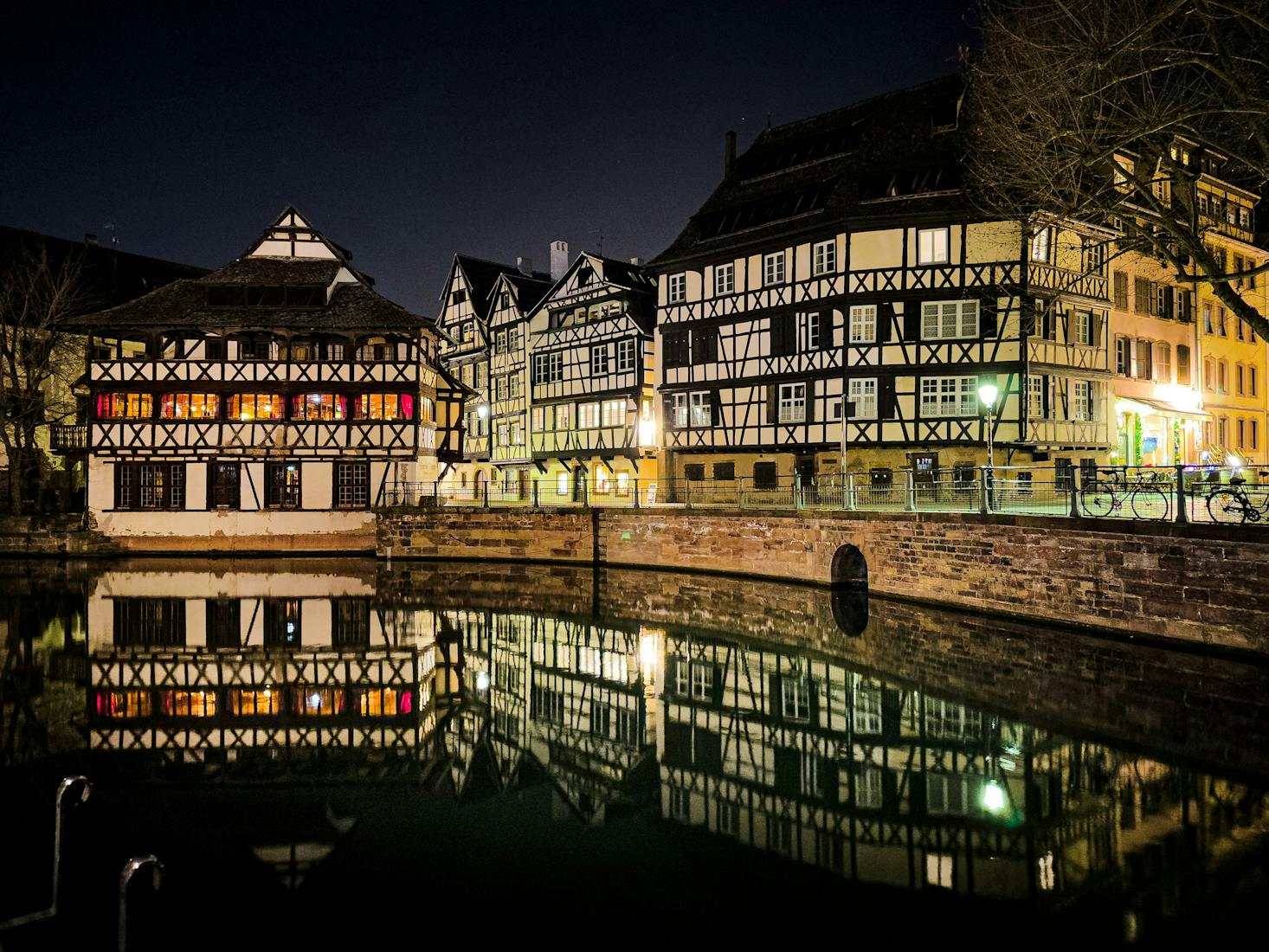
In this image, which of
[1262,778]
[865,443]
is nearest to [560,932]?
[1262,778]

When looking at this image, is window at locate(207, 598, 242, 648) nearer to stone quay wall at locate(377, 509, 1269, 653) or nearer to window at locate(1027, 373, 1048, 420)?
stone quay wall at locate(377, 509, 1269, 653)

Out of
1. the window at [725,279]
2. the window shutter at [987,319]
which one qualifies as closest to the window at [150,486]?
the window at [725,279]

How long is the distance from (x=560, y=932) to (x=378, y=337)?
3156 centimetres

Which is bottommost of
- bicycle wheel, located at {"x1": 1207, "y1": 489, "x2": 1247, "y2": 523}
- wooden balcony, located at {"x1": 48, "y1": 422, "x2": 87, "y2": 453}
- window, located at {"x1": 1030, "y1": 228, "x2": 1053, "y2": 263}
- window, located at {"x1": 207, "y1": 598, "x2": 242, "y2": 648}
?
window, located at {"x1": 207, "y1": 598, "x2": 242, "y2": 648}

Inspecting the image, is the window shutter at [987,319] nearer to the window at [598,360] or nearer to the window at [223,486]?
the window at [598,360]

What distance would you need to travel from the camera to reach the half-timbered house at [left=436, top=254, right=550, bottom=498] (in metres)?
49.4

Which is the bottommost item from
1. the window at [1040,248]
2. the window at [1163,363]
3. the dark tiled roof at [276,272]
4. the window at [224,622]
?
the window at [224,622]

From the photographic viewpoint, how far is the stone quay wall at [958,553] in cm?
1486

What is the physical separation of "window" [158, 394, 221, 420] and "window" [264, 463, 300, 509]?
2.95m

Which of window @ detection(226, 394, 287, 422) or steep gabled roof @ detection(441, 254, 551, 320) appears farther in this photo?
steep gabled roof @ detection(441, 254, 551, 320)

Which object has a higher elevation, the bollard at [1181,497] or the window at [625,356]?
the window at [625,356]

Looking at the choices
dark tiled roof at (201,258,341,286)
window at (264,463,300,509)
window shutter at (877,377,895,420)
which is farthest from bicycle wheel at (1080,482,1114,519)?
dark tiled roof at (201,258,341,286)

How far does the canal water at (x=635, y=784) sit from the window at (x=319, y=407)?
1603cm

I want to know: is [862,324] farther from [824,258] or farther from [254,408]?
[254,408]
